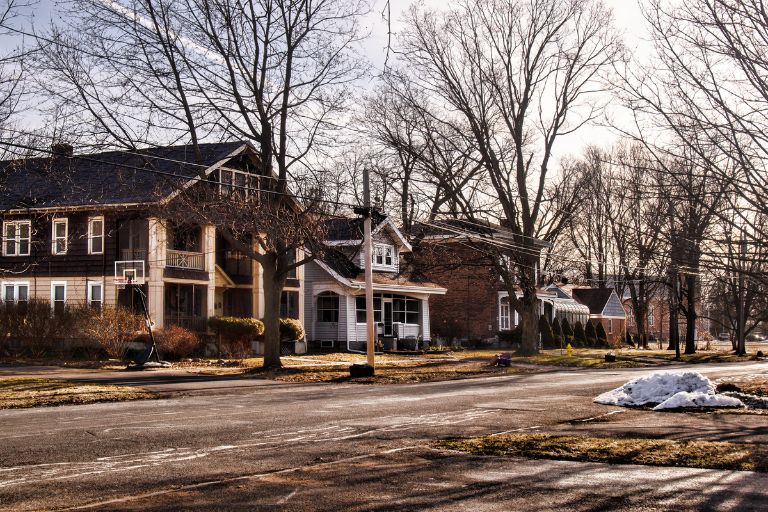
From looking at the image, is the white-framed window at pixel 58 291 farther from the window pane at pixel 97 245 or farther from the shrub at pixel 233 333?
the shrub at pixel 233 333

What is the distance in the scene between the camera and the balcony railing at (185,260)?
39.2 metres

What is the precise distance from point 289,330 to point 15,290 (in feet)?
41.4

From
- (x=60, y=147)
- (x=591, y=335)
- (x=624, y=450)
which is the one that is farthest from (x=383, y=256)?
(x=624, y=450)

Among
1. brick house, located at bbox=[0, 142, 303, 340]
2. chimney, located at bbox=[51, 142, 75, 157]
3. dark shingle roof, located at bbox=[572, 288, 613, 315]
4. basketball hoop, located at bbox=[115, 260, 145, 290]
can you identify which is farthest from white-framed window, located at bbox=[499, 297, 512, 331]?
chimney, located at bbox=[51, 142, 75, 157]

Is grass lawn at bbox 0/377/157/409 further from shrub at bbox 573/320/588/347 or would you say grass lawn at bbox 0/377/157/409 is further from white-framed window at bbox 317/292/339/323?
shrub at bbox 573/320/588/347

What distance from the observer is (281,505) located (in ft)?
27.0

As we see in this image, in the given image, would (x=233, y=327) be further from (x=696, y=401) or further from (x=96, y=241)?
(x=696, y=401)

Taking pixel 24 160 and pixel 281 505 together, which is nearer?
pixel 281 505

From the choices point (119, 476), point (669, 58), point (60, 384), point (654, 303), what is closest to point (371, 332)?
point (60, 384)

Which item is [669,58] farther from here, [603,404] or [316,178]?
[316,178]

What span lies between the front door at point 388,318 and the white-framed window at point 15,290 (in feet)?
63.1

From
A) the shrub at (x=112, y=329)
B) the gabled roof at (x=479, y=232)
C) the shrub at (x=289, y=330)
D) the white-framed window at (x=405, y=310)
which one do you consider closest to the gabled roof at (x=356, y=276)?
the white-framed window at (x=405, y=310)

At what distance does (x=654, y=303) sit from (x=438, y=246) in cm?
6797

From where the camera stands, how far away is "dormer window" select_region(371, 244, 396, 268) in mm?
50384
